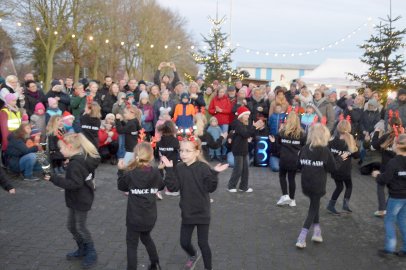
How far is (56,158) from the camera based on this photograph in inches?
406

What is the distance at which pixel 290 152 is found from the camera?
8.16 m

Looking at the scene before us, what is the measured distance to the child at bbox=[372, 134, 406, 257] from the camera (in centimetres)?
593

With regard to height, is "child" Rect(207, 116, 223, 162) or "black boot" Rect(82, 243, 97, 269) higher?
"child" Rect(207, 116, 223, 162)

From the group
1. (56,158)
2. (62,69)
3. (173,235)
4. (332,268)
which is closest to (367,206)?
(332,268)

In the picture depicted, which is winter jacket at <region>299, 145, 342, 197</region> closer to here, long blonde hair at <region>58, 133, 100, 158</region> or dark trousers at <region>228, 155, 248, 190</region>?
dark trousers at <region>228, 155, 248, 190</region>

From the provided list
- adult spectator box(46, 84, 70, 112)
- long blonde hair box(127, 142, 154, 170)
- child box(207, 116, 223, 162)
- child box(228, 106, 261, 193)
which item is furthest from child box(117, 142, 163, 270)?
adult spectator box(46, 84, 70, 112)

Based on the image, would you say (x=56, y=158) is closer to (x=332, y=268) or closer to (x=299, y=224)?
(x=299, y=224)

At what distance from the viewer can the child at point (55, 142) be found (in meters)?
9.88

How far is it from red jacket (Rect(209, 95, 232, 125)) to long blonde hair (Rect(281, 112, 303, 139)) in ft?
14.9

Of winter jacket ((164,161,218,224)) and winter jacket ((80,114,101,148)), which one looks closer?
winter jacket ((164,161,218,224))

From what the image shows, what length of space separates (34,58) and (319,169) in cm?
3826

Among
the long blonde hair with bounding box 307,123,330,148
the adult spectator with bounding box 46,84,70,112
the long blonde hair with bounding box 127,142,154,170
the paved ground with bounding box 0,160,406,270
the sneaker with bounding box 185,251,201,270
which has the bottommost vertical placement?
the paved ground with bounding box 0,160,406,270

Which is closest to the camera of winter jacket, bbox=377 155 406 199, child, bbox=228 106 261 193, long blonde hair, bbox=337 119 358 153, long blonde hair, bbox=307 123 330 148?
winter jacket, bbox=377 155 406 199

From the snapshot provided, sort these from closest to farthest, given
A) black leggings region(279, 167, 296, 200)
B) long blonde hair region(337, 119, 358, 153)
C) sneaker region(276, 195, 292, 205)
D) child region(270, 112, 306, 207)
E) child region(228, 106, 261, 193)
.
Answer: long blonde hair region(337, 119, 358, 153) < child region(270, 112, 306, 207) < black leggings region(279, 167, 296, 200) < sneaker region(276, 195, 292, 205) < child region(228, 106, 261, 193)
